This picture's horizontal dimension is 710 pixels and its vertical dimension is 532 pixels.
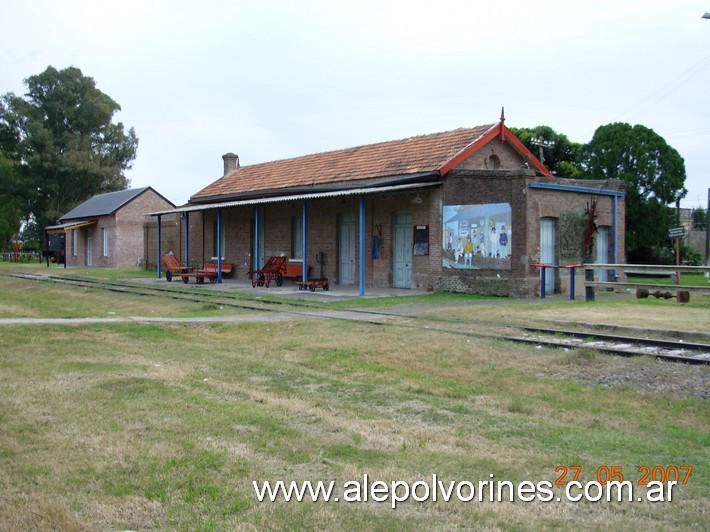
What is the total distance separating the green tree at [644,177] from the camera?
32.2 m

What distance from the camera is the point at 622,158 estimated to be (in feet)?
109

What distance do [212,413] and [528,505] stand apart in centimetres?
310

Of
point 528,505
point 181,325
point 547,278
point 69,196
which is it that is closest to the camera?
point 528,505

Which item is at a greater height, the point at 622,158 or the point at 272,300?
the point at 622,158

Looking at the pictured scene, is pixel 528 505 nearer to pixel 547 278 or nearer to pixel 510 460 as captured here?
pixel 510 460

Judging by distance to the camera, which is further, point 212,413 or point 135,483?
point 212,413

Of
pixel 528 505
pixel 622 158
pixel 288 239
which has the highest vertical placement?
pixel 622 158

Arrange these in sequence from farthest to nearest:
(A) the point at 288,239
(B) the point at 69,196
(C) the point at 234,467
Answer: (B) the point at 69,196
(A) the point at 288,239
(C) the point at 234,467

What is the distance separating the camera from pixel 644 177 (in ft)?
107

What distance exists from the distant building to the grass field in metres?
35.1

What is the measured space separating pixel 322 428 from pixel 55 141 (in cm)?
6539

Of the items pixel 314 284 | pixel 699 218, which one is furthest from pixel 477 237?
pixel 699 218

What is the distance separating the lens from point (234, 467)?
484 cm

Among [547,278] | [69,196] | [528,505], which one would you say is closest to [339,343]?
[528,505]
